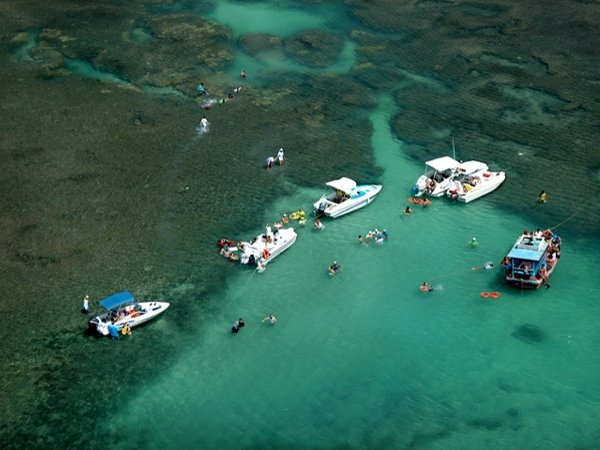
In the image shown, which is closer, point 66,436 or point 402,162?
point 66,436

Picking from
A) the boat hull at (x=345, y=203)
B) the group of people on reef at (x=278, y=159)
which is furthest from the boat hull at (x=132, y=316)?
the group of people on reef at (x=278, y=159)

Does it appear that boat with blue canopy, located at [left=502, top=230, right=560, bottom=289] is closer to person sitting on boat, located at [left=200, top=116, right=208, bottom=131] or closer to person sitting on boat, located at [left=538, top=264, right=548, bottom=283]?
person sitting on boat, located at [left=538, top=264, right=548, bottom=283]

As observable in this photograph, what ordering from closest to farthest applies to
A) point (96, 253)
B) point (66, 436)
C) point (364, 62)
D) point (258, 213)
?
point (66, 436)
point (96, 253)
point (258, 213)
point (364, 62)

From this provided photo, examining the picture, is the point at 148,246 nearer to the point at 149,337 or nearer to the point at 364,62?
the point at 149,337

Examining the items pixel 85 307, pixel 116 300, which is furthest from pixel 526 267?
pixel 85 307

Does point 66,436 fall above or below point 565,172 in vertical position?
below

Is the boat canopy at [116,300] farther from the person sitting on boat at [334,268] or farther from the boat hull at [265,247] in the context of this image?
the person sitting on boat at [334,268]

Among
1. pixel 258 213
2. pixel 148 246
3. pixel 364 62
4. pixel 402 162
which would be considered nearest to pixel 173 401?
pixel 148 246
